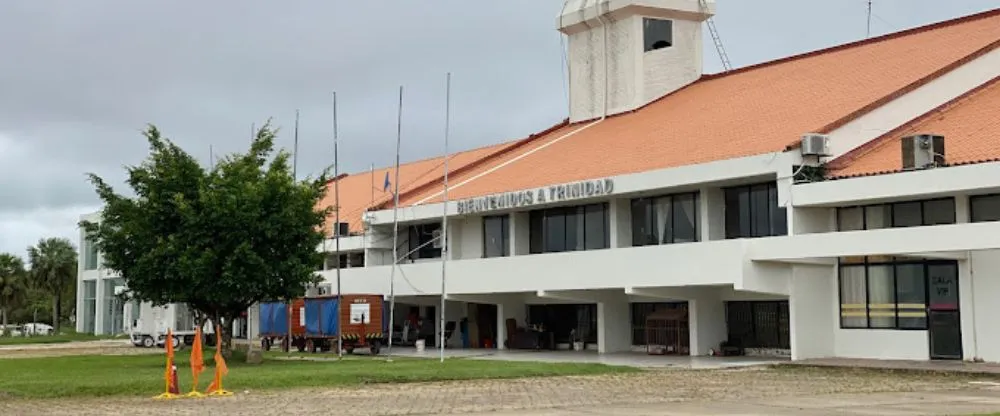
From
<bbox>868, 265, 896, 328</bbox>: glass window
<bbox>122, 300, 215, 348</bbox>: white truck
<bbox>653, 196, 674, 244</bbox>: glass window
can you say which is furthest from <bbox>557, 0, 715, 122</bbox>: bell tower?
<bbox>122, 300, 215, 348</bbox>: white truck

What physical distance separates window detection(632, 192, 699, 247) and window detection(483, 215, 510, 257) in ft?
23.7

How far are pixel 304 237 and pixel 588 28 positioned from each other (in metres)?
21.4

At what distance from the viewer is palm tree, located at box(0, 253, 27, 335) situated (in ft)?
310

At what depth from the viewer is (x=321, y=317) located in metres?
48.4

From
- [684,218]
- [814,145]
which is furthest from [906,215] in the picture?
[684,218]

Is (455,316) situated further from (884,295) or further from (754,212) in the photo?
(884,295)

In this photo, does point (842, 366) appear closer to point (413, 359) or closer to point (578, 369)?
point (578, 369)

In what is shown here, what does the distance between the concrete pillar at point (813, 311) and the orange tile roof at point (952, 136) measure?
3.10m

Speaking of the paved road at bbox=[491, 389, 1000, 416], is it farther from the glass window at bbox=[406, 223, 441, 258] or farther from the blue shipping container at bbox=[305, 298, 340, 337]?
the glass window at bbox=[406, 223, 441, 258]

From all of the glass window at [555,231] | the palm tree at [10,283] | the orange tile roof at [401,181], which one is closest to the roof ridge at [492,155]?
the orange tile roof at [401,181]

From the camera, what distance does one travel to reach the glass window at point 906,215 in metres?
34.0

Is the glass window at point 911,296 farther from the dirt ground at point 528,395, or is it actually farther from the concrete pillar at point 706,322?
the concrete pillar at point 706,322

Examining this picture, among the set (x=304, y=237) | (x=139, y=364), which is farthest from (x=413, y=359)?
(x=139, y=364)

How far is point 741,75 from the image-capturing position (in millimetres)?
→ 50375
